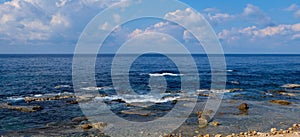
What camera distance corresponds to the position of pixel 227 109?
3005cm

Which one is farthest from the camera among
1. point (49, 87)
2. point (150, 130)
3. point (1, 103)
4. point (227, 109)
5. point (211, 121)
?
point (49, 87)

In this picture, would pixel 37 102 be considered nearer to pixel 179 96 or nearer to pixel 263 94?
pixel 179 96

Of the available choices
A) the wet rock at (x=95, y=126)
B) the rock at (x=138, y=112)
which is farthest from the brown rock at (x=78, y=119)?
the rock at (x=138, y=112)

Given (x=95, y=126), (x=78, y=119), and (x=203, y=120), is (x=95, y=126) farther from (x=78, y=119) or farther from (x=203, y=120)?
(x=203, y=120)

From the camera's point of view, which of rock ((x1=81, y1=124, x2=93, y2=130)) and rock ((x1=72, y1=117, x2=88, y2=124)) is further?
rock ((x1=72, y1=117, x2=88, y2=124))

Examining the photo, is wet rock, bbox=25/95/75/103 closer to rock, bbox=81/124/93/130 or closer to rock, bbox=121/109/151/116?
rock, bbox=121/109/151/116

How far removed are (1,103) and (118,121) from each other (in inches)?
575

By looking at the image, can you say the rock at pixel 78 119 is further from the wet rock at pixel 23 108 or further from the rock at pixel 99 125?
the wet rock at pixel 23 108

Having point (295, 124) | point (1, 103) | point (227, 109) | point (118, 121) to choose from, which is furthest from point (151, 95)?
point (295, 124)

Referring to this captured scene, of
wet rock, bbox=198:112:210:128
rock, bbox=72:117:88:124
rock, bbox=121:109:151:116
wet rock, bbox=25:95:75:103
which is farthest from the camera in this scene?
wet rock, bbox=25:95:75:103

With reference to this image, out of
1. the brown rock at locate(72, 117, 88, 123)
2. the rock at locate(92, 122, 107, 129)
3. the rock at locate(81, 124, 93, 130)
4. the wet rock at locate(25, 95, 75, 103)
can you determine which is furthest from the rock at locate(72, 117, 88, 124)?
the wet rock at locate(25, 95, 75, 103)

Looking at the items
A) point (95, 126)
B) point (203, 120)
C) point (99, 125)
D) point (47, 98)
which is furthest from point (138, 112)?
point (47, 98)

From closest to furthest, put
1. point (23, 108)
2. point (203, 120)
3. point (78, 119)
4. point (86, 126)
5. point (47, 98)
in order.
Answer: point (86, 126)
point (203, 120)
point (78, 119)
point (23, 108)
point (47, 98)

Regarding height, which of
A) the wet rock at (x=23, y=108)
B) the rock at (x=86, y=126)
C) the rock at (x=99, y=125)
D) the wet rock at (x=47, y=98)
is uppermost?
the wet rock at (x=47, y=98)
